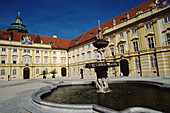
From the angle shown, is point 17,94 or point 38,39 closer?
point 17,94

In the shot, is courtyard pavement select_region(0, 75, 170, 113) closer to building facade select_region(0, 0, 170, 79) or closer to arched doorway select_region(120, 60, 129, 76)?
building facade select_region(0, 0, 170, 79)

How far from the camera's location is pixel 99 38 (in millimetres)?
9758

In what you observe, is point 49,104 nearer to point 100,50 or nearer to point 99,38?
point 100,50

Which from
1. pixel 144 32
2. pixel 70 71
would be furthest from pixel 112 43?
pixel 70 71

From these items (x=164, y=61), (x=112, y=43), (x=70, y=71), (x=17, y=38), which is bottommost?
(x=70, y=71)

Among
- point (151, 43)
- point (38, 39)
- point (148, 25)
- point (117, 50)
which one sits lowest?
point (117, 50)

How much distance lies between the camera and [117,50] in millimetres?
24453

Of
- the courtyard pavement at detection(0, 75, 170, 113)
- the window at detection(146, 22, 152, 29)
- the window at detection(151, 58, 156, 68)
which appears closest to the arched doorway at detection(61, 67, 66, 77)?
the courtyard pavement at detection(0, 75, 170, 113)

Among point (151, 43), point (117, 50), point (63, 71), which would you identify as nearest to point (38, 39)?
point (63, 71)

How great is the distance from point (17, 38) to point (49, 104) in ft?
123

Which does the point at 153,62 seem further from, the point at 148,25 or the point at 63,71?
the point at 63,71

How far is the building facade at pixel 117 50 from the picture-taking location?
1800cm

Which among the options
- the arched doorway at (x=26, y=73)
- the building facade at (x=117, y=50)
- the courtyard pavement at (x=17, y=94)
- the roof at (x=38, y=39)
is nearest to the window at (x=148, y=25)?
the building facade at (x=117, y=50)

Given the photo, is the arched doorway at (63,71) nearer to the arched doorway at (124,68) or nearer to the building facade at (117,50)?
the building facade at (117,50)
